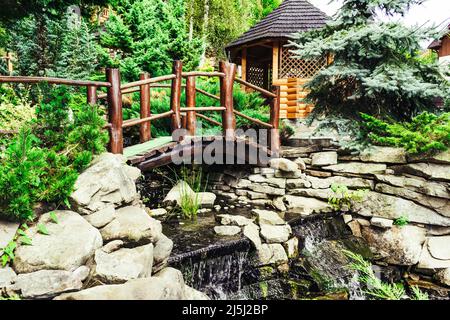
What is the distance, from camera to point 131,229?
3807 millimetres

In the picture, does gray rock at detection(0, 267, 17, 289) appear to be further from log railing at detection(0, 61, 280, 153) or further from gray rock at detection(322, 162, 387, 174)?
gray rock at detection(322, 162, 387, 174)

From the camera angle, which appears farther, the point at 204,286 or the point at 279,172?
the point at 279,172

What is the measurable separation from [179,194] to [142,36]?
5677mm

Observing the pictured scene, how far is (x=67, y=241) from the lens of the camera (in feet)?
10.9

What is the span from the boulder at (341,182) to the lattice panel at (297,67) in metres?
7.45

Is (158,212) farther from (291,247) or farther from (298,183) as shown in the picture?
(298,183)

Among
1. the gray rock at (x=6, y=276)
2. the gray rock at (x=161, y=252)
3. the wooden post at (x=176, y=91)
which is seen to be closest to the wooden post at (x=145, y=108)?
the wooden post at (x=176, y=91)

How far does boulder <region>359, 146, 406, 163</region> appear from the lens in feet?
20.5

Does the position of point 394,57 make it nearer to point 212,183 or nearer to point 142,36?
point 212,183

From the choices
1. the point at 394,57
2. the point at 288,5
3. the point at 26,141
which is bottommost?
the point at 26,141

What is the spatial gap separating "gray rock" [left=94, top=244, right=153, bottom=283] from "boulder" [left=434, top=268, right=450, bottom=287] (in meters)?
4.73

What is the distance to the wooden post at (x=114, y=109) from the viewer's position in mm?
4887

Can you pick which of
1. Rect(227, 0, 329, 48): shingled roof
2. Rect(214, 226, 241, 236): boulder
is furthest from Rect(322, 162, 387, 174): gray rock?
Rect(227, 0, 329, 48): shingled roof
